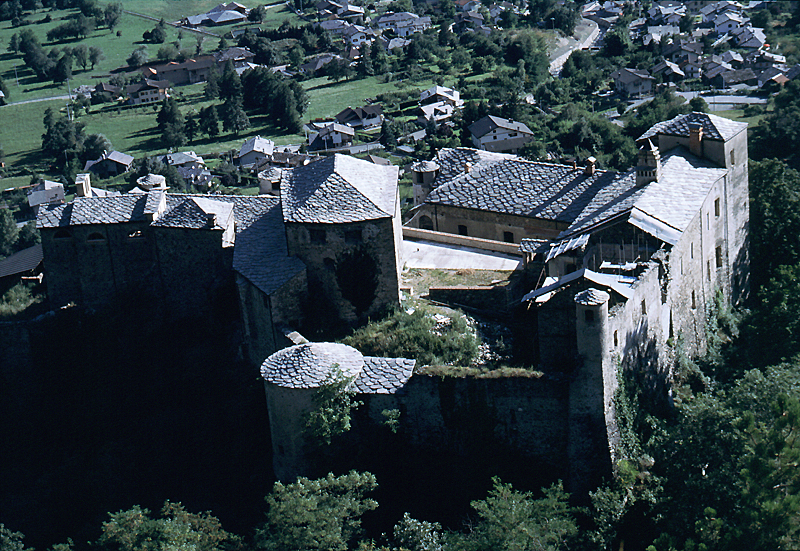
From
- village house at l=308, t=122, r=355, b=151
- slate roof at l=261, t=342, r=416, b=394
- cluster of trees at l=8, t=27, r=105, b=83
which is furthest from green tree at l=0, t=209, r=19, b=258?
cluster of trees at l=8, t=27, r=105, b=83

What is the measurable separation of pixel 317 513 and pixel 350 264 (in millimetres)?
10565

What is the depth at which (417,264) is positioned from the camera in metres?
45.5

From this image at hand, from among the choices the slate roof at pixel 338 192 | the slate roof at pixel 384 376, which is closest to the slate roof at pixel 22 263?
the slate roof at pixel 338 192

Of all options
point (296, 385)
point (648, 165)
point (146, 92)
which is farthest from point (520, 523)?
point (146, 92)

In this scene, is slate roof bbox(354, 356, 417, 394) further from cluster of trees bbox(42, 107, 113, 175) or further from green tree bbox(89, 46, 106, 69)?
Answer: green tree bbox(89, 46, 106, 69)

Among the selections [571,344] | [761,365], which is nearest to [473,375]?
[571,344]

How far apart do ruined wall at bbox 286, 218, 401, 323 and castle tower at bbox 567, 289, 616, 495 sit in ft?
33.0

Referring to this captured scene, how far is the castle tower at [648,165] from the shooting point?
42062 mm

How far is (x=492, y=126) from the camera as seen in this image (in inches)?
4272

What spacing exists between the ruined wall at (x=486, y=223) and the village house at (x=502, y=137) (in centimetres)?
5740

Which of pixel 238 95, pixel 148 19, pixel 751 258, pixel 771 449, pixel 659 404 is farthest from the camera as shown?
pixel 148 19

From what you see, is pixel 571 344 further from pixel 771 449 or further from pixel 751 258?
pixel 751 258

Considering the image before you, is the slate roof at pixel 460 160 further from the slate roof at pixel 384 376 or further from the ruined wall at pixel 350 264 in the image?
the slate roof at pixel 384 376

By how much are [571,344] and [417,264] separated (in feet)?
38.7
